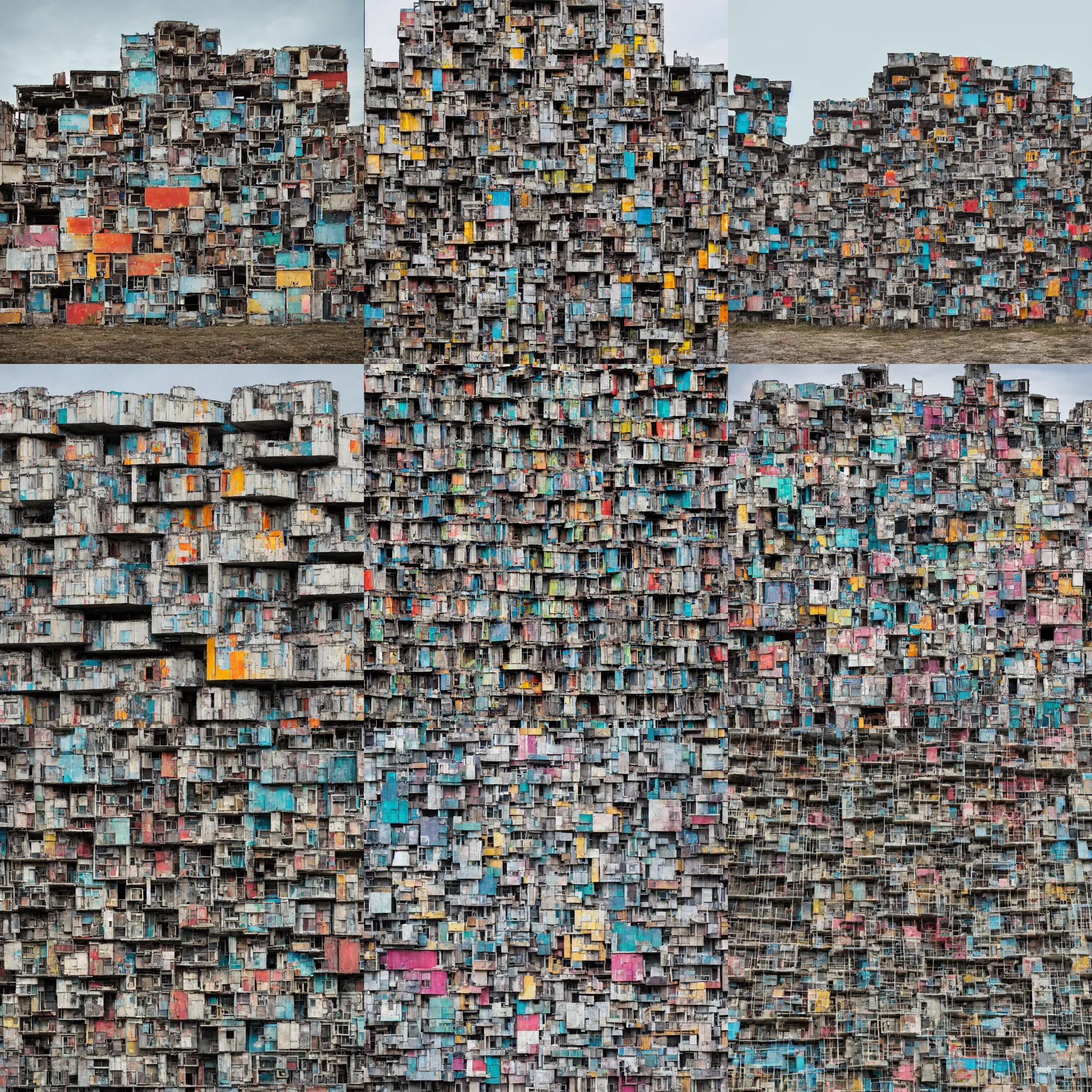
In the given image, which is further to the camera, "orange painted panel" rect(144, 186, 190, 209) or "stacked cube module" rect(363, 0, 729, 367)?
"orange painted panel" rect(144, 186, 190, 209)

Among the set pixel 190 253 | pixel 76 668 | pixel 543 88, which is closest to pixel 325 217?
pixel 190 253

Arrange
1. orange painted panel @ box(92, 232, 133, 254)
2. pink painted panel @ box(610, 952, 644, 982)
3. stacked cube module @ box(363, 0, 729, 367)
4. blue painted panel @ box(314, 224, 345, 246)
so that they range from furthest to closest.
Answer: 1. orange painted panel @ box(92, 232, 133, 254)
2. blue painted panel @ box(314, 224, 345, 246)
3. stacked cube module @ box(363, 0, 729, 367)
4. pink painted panel @ box(610, 952, 644, 982)

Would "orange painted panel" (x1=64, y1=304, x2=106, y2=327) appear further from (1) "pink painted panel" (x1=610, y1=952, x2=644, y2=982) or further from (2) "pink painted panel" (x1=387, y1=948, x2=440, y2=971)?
(1) "pink painted panel" (x1=610, y1=952, x2=644, y2=982)

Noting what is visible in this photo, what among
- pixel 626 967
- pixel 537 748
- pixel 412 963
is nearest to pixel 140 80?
pixel 537 748

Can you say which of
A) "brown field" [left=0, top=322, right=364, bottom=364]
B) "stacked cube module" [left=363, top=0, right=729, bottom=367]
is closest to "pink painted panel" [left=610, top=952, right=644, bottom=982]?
"stacked cube module" [left=363, top=0, right=729, bottom=367]

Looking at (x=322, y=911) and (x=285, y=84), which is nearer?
(x=322, y=911)

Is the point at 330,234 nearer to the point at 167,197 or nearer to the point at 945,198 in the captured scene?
the point at 167,197

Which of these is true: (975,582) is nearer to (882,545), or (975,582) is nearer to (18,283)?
(882,545)
